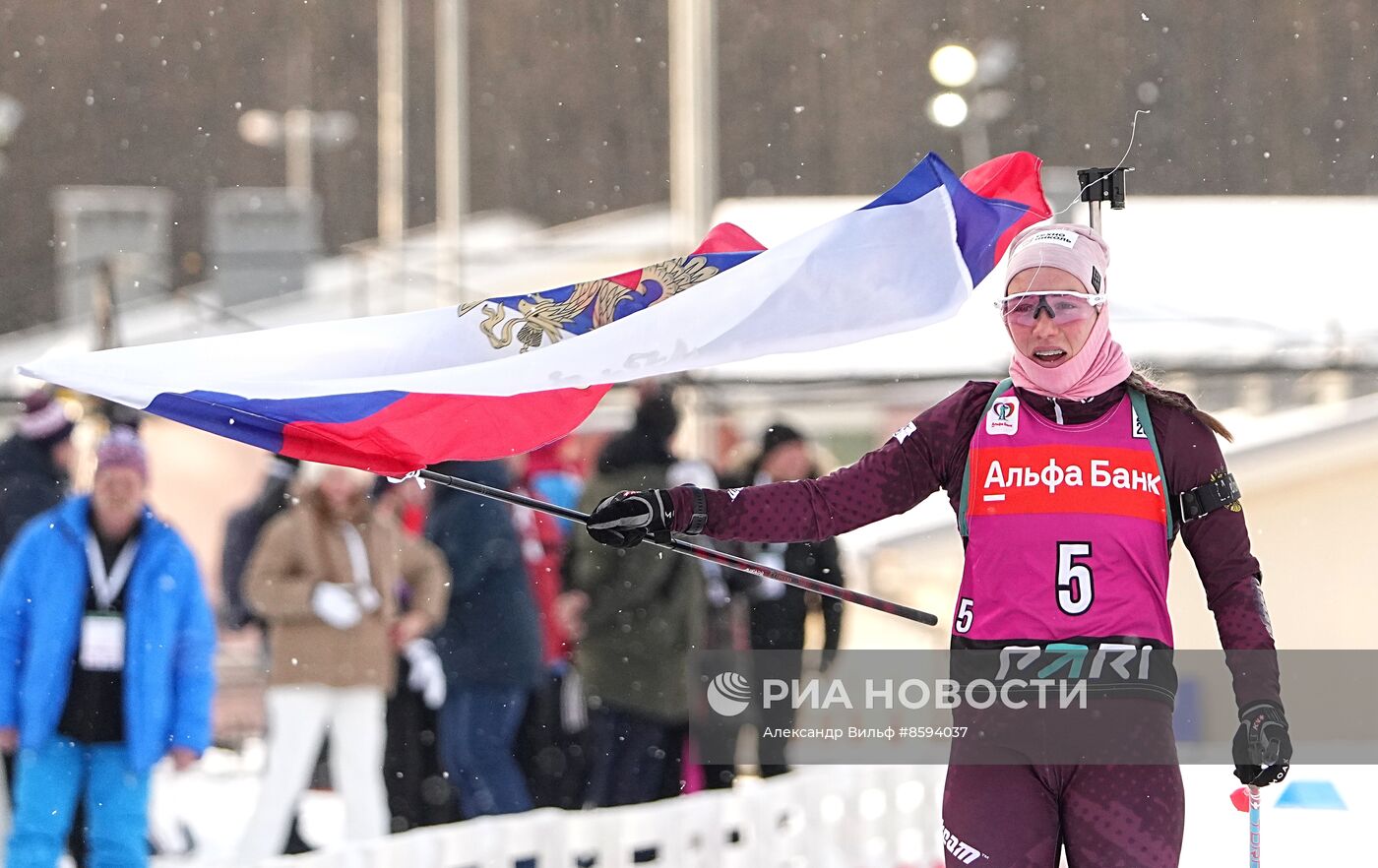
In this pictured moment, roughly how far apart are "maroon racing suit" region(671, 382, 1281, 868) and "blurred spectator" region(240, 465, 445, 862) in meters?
3.01

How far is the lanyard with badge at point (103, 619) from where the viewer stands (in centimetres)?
541

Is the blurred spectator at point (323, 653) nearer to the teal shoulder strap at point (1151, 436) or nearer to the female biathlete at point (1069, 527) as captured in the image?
the female biathlete at point (1069, 527)

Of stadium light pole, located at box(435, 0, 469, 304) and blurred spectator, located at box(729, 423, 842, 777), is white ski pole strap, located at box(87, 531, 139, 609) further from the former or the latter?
stadium light pole, located at box(435, 0, 469, 304)

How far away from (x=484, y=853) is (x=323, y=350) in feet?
5.29

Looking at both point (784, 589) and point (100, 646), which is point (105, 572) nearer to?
point (100, 646)

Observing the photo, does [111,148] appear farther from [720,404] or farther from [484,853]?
[484,853]

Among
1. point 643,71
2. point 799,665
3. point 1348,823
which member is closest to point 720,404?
point 799,665

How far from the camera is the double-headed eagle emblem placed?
4.03 meters

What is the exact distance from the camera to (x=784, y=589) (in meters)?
7.03

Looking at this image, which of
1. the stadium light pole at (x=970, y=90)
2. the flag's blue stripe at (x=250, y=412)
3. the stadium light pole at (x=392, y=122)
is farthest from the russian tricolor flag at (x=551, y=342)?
the stadium light pole at (x=970, y=90)

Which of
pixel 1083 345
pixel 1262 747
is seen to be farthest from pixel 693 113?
pixel 1262 747

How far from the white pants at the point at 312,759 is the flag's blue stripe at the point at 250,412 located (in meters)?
2.46

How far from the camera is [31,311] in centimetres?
927

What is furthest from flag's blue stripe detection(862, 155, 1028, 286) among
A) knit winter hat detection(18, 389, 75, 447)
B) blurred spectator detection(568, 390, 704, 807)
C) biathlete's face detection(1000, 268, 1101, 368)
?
knit winter hat detection(18, 389, 75, 447)
